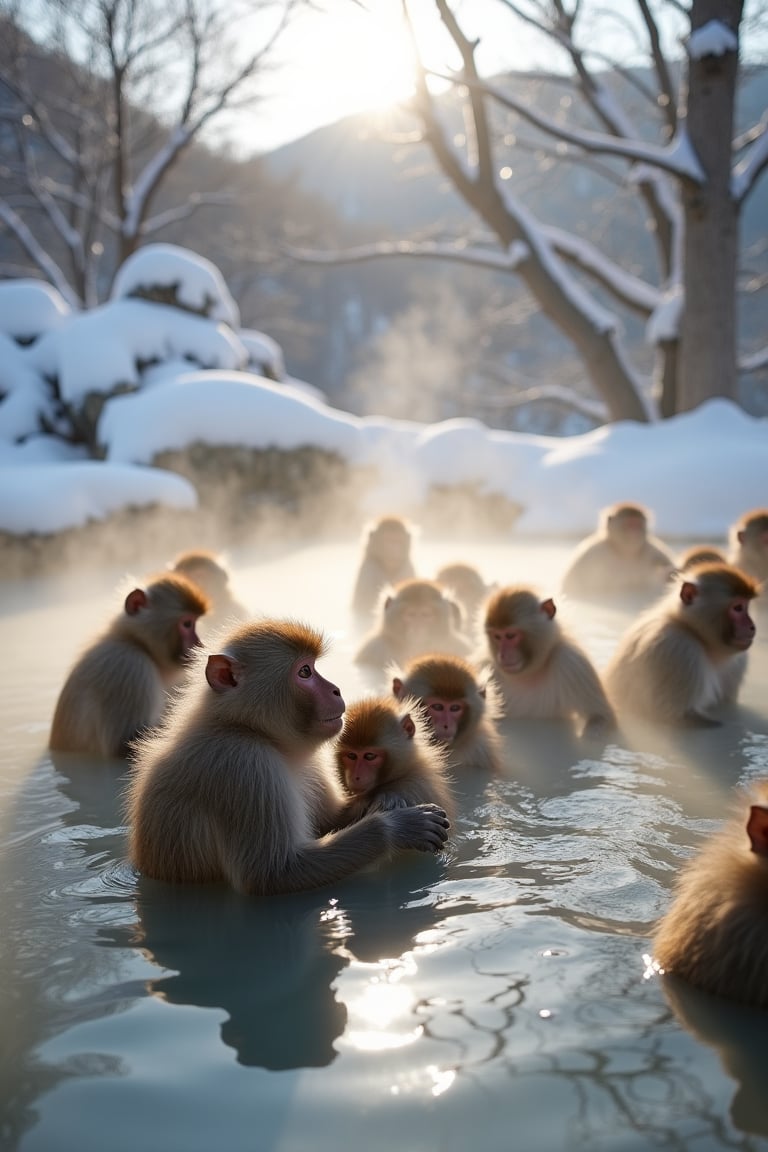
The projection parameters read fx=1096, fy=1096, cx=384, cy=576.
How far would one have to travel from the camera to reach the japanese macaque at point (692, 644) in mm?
4406

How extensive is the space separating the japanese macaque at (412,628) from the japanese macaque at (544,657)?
0.64 m

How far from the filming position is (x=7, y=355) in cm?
1386

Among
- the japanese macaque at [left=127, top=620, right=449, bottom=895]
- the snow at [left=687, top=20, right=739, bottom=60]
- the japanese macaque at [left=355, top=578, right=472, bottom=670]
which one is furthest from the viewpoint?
the snow at [left=687, top=20, right=739, bottom=60]

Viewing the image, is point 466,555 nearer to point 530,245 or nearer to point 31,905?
point 530,245

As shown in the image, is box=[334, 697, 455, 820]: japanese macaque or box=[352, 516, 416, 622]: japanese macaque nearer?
box=[334, 697, 455, 820]: japanese macaque

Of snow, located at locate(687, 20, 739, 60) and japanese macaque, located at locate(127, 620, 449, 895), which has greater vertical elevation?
snow, located at locate(687, 20, 739, 60)

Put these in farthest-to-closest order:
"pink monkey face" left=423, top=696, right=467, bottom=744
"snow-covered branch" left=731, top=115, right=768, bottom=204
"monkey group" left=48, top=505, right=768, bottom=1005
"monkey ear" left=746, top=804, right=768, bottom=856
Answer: "snow-covered branch" left=731, top=115, right=768, bottom=204 < "pink monkey face" left=423, top=696, right=467, bottom=744 < "monkey group" left=48, top=505, right=768, bottom=1005 < "monkey ear" left=746, top=804, right=768, bottom=856

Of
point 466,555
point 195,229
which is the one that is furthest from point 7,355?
point 195,229

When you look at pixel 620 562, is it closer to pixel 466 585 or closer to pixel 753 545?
pixel 753 545

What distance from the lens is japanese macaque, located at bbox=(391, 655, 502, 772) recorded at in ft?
12.2

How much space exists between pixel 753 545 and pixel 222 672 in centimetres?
442

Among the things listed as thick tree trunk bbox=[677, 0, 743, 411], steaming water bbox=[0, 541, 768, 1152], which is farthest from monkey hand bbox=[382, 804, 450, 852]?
thick tree trunk bbox=[677, 0, 743, 411]

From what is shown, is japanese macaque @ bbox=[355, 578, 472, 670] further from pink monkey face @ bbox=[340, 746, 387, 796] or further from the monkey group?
pink monkey face @ bbox=[340, 746, 387, 796]

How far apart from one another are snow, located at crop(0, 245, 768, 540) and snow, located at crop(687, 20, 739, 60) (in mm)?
3287
